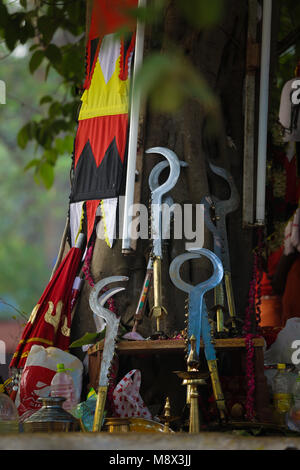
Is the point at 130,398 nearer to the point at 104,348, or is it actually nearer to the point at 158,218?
the point at 104,348

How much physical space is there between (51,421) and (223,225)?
1594 millimetres

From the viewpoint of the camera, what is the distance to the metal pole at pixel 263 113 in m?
3.89

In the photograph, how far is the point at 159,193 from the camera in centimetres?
382

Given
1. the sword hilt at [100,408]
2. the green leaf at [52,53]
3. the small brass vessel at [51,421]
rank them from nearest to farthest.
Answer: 1. the small brass vessel at [51,421]
2. the sword hilt at [100,408]
3. the green leaf at [52,53]

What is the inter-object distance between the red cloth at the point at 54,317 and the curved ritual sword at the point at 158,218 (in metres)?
0.56

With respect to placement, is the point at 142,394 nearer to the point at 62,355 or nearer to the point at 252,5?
the point at 62,355

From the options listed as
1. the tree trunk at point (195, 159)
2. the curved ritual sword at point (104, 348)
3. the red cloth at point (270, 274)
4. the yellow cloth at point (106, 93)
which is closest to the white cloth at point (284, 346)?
the tree trunk at point (195, 159)

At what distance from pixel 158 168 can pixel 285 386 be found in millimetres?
1282

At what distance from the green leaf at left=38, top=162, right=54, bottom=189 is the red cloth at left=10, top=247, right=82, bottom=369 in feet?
7.21

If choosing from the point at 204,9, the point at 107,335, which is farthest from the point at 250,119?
the point at 204,9

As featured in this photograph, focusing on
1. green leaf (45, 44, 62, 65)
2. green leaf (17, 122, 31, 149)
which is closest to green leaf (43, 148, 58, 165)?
green leaf (17, 122, 31, 149)

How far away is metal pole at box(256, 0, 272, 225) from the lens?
12.8 ft

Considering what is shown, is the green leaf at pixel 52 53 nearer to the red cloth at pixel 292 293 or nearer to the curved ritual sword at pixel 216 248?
the curved ritual sword at pixel 216 248

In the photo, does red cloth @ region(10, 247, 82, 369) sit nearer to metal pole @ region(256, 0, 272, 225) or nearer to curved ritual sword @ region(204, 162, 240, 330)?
curved ritual sword @ region(204, 162, 240, 330)
